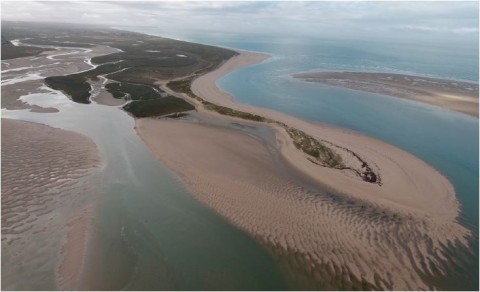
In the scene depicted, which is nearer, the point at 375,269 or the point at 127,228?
the point at 375,269

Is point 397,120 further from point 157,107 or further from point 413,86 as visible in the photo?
point 157,107

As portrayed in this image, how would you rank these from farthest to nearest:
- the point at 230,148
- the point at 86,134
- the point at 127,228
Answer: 1. the point at 86,134
2. the point at 230,148
3. the point at 127,228

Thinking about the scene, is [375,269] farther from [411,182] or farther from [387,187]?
[411,182]

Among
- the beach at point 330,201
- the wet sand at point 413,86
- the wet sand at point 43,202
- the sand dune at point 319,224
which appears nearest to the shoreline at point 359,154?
the beach at point 330,201

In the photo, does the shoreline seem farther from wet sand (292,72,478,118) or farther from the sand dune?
wet sand (292,72,478,118)

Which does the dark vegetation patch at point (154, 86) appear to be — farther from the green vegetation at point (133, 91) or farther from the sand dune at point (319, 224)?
the sand dune at point (319, 224)

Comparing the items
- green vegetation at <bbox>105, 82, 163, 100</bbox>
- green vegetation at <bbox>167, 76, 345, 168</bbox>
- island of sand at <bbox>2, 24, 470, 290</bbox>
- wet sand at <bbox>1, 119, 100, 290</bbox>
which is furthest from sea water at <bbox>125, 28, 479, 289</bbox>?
wet sand at <bbox>1, 119, 100, 290</bbox>

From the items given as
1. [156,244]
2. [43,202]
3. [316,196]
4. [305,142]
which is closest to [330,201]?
[316,196]

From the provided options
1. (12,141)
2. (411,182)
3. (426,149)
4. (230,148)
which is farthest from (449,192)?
(12,141)
